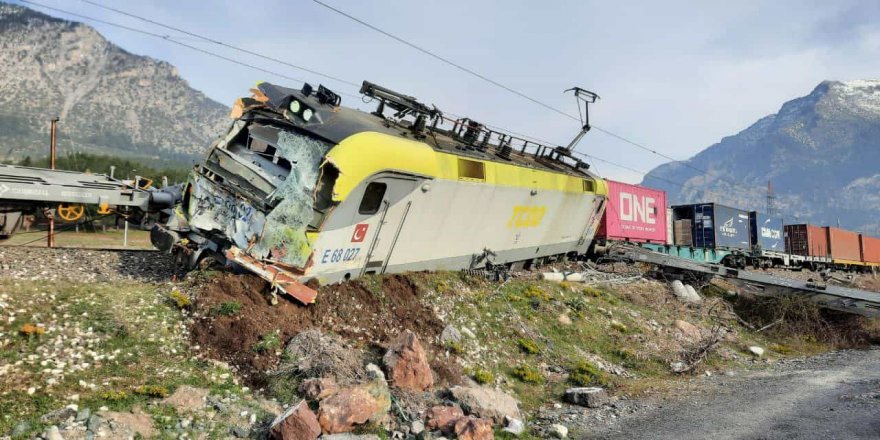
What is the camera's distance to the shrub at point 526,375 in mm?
11852

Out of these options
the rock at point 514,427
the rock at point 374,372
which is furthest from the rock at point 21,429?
the rock at point 514,427

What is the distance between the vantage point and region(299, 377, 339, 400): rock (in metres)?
8.11

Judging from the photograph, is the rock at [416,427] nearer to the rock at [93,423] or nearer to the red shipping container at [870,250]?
the rock at [93,423]

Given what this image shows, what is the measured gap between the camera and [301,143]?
10656 millimetres

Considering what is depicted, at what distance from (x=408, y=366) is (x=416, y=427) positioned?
62.0 inches

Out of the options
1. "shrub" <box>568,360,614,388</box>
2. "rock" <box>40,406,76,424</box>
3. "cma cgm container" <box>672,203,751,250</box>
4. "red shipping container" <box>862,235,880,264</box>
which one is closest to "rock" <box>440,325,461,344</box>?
"shrub" <box>568,360,614,388</box>

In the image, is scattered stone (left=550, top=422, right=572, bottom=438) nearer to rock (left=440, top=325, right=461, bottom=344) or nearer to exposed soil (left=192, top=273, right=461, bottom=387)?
exposed soil (left=192, top=273, right=461, bottom=387)

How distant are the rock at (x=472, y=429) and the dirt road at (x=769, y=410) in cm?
235

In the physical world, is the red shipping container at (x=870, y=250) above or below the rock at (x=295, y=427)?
above

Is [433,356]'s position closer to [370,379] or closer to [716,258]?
[370,379]

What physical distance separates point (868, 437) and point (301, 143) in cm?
1167

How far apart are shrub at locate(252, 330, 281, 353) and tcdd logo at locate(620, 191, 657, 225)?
2016 centimetres

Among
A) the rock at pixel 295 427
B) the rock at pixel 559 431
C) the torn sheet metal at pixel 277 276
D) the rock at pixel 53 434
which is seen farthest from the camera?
the torn sheet metal at pixel 277 276

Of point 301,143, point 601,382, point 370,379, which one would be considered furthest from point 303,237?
point 601,382
